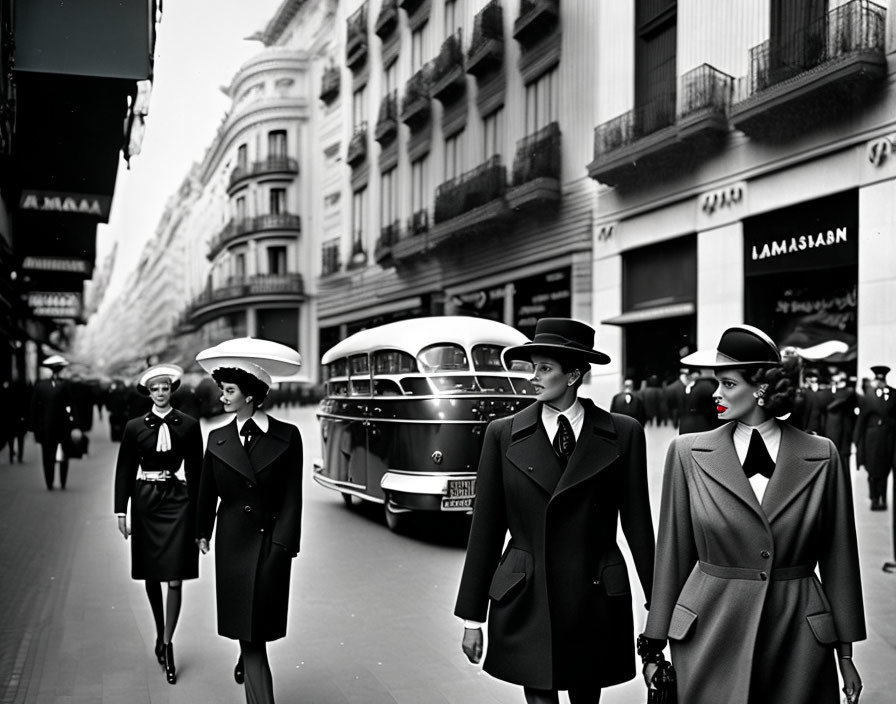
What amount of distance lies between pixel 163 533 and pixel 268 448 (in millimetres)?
1421

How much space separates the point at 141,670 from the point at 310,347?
7636 mm

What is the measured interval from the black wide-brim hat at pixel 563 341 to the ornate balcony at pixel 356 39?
9.94m

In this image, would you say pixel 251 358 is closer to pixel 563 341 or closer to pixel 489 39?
pixel 563 341

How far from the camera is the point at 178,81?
35.9 feet

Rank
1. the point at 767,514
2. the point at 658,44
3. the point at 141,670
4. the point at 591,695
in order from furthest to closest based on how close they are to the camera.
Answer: the point at 658,44
the point at 141,670
the point at 591,695
the point at 767,514

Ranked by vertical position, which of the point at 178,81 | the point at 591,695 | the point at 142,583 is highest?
the point at 178,81

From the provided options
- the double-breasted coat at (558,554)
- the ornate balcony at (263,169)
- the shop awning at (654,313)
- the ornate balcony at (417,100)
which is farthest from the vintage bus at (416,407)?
the double-breasted coat at (558,554)

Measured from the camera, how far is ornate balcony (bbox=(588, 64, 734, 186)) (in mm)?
10781

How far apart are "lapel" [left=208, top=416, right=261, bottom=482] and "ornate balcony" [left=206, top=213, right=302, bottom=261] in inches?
325

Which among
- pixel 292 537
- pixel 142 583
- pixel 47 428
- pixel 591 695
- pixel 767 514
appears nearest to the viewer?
pixel 767 514

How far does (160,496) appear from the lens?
17.4 ft

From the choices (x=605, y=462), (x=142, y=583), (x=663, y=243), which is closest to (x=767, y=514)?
(x=605, y=462)

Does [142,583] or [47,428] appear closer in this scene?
[142,583]

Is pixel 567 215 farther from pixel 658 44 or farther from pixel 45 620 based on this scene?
pixel 45 620
